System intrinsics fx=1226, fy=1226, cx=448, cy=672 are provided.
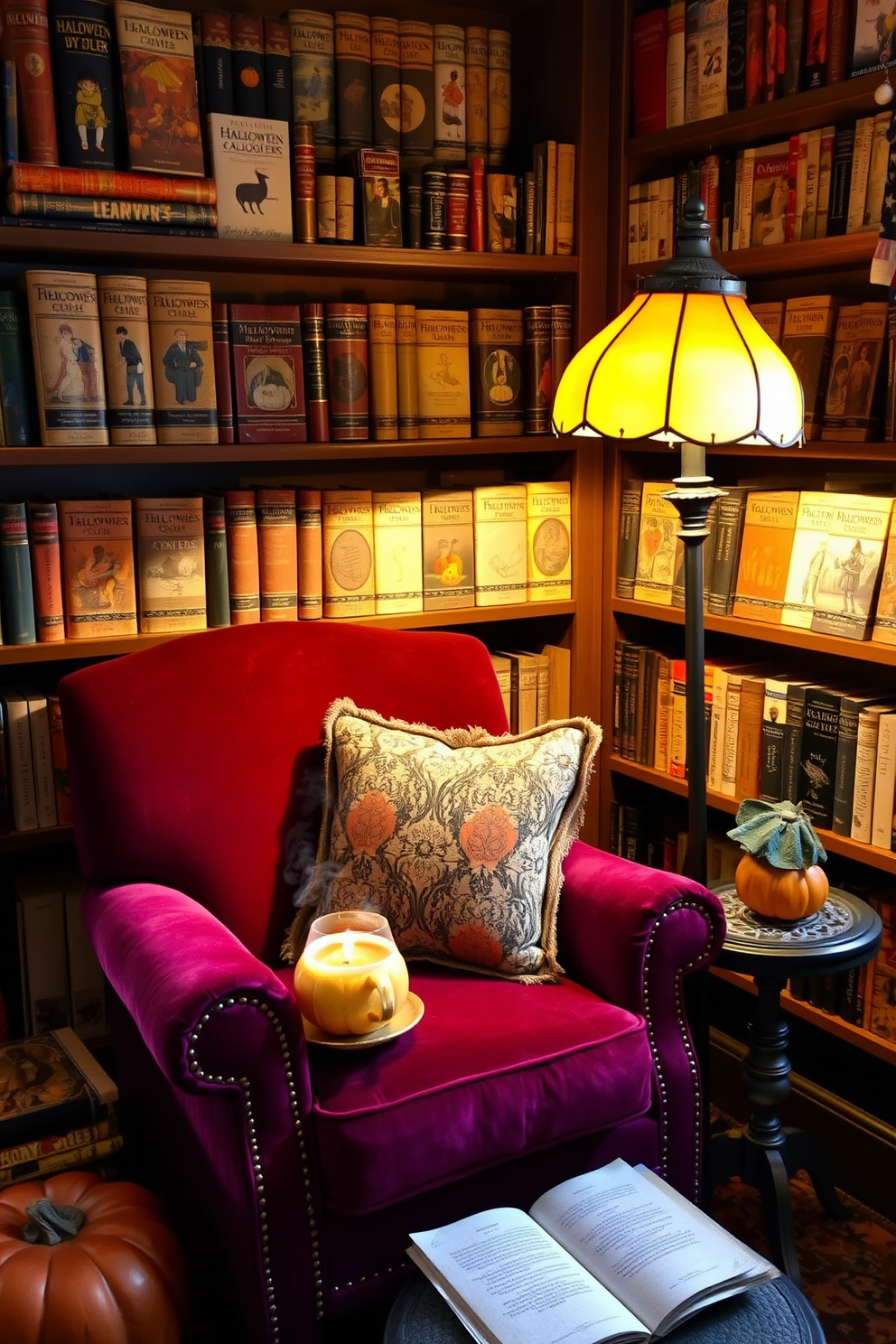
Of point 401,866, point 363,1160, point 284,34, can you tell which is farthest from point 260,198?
point 363,1160

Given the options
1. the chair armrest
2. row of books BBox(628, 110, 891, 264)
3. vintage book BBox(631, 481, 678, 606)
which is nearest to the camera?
the chair armrest

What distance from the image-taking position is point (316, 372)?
90.4 inches

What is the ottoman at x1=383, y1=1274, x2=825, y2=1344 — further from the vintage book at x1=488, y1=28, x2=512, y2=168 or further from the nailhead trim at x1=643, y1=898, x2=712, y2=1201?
the vintage book at x1=488, y1=28, x2=512, y2=168

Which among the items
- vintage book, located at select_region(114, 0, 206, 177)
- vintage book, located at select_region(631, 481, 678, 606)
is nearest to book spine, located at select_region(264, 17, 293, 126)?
vintage book, located at select_region(114, 0, 206, 177)

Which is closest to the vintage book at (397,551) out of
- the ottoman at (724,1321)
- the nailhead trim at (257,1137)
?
the nailhead trim at (257,1137)

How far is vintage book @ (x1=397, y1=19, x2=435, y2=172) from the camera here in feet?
7.50

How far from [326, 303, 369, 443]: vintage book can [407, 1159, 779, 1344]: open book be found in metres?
1.45

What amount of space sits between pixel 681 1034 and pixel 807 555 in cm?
85

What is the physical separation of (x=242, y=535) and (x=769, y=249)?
3.45 feet

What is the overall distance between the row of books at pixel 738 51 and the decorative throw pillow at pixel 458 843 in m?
1.14

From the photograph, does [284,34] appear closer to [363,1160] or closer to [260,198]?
[260,198]

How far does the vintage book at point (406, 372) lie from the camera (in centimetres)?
237

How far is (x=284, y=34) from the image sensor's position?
2.18 metres

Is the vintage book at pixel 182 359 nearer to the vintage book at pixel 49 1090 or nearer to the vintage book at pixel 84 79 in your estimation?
the vintage book at pixel 84 79
